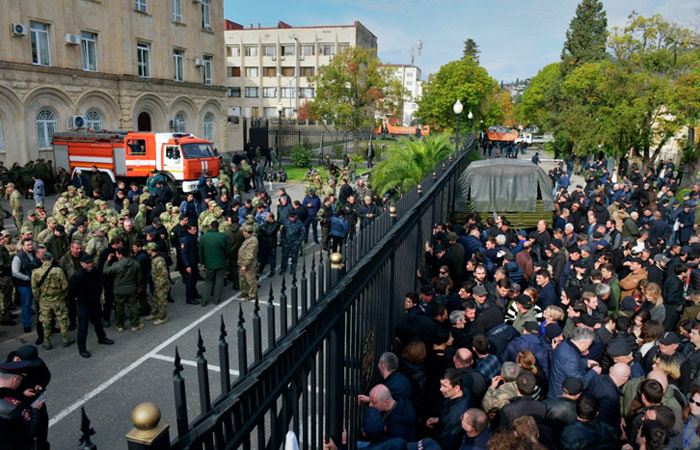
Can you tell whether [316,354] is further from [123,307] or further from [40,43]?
[40,43]

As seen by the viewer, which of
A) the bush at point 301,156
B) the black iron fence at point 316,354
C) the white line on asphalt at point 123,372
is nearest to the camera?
the black iron fence at point 316,354

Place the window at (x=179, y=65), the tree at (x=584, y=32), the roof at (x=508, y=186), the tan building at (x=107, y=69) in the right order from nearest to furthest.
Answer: the roof at (x=508, y=186) < the tan building at (x=107, y=69) < the window at (x=179, y=65) < the tree at (x=584, y=32)

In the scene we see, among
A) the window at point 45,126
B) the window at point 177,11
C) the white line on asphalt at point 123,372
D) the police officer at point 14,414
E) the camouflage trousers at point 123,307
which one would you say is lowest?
the white line on asphalt at point 123,372

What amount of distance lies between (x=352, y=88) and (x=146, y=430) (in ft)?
128

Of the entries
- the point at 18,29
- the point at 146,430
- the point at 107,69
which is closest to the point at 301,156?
the point at 107,69

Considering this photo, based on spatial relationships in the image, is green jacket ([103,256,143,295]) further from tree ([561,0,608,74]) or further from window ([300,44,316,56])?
window ([300,44,316,56])

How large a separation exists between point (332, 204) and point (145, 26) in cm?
2156

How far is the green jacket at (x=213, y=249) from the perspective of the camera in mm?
9703

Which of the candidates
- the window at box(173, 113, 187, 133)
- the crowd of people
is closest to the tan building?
the window at box(173, 113, 187, 133)

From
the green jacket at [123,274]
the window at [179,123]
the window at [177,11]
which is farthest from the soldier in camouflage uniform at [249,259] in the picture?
the window at [177,11]

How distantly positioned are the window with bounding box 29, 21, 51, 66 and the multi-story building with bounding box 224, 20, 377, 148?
4063 cm

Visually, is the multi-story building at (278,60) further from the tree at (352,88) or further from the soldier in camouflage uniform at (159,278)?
the soldier in camouflage uniform at (159,278)

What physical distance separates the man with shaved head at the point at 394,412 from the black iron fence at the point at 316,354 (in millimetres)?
200

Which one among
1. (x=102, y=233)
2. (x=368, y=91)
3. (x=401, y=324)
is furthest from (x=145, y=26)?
(x=401, y=324)
